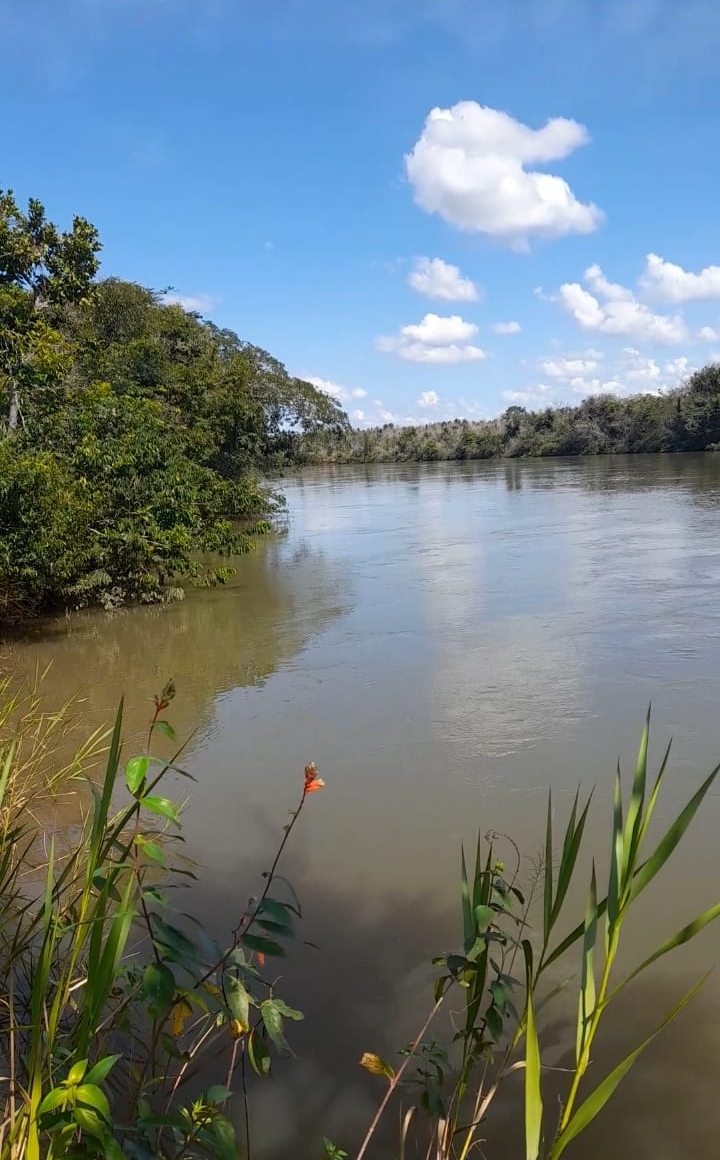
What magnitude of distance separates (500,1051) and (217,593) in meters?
10.1

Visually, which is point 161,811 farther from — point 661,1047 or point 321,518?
point 321,518

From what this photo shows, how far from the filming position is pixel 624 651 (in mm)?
7516

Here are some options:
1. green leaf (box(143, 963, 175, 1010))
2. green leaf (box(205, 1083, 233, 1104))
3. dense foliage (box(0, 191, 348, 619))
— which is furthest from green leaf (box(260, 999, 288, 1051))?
dense foliage (box(0, 191, 348, 619))

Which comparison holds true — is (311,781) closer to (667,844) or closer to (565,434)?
(667,844)

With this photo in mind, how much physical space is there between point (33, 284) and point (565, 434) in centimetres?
4779

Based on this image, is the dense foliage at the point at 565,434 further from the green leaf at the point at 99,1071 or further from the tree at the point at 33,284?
the green leaf at the point at 99,1071

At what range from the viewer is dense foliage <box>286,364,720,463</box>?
143ft

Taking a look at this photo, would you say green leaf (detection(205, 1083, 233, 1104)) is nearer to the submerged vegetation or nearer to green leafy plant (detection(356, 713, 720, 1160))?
the submerged vegetation

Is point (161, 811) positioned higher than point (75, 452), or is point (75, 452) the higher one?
point (75, 452)

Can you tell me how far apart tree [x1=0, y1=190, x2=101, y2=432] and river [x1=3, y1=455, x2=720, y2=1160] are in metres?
3.23

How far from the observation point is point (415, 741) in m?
5.77

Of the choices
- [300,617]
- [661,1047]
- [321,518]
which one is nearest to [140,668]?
[300,617]

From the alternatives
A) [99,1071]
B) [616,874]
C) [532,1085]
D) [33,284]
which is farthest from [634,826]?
[33,284]

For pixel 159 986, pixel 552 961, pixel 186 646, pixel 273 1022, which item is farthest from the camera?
pixel 186 646
